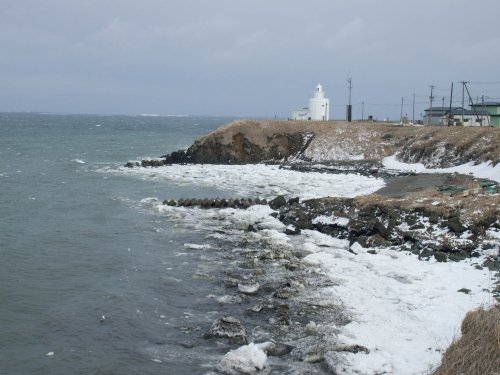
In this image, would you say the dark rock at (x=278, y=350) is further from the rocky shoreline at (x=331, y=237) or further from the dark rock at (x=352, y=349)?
the dark rock at (x=352, y=349)

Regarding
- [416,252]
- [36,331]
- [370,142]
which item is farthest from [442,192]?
[370,142]

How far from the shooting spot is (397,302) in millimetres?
13414

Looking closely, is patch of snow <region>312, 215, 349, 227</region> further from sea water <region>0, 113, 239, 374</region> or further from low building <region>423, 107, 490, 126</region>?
low building <region>423, 107, 490, 126</region>

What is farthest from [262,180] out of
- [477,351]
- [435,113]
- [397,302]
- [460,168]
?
[435,113]

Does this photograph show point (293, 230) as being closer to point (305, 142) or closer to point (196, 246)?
point (196, 246)

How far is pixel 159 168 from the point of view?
49688mm

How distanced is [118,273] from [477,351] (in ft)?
37.3

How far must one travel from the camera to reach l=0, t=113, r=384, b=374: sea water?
1096 cm

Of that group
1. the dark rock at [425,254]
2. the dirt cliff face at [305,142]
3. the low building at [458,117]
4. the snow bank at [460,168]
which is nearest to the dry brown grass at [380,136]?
the dirt cliff face at [305,142]

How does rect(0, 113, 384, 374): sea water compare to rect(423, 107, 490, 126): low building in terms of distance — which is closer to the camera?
rect(0, 113, 384, 374): sea water

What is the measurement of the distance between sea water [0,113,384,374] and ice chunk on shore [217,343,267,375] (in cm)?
33

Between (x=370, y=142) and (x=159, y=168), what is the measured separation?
68.3ft

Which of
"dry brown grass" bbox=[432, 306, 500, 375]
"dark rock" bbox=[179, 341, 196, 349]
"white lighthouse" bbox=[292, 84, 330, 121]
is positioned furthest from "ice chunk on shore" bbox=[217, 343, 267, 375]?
"white lighthouse" bbox=[292, 84, 330, 121]

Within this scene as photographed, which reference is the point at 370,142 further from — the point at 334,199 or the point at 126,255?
the point at 126,255
